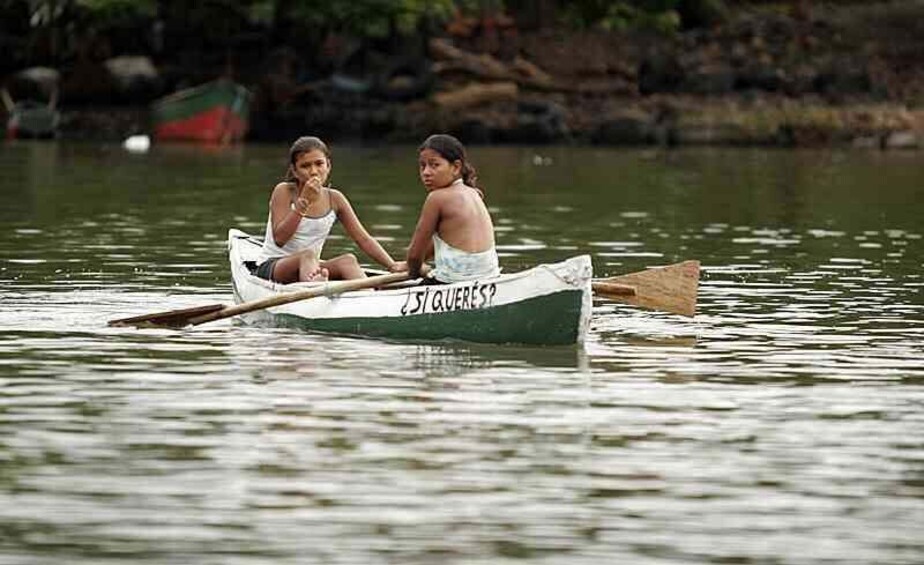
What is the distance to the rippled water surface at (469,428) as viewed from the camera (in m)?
10.8

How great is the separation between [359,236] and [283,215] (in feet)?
1.89

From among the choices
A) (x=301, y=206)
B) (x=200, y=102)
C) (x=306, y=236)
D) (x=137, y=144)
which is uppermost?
(x=301, y=206)

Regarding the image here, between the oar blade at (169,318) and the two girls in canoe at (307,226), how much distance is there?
0.66 metres

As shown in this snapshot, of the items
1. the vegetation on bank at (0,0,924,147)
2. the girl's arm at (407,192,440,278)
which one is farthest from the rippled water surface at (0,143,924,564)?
the vegetation on bank at (0,0,924,147)

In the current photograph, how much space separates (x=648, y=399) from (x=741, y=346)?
2928 mm

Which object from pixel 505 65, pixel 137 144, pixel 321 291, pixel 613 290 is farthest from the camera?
pixel 505 65

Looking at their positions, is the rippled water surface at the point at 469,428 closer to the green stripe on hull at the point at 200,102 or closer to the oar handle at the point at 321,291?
the oar handle at the point at 321,291

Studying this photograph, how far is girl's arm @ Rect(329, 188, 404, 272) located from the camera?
60.6 ft

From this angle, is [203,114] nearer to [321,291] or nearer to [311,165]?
[311,165]

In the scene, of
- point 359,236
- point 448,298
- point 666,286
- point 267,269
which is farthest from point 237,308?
point 666,286

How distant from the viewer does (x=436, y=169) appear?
17.4m

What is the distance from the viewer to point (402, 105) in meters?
60.2

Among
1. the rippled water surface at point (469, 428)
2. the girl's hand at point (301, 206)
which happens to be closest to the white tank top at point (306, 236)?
the girl's hand at point (301, 206)

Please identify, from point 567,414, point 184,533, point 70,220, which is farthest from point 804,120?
point 184,533
